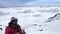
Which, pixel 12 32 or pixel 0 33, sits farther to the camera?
pixel 0 33

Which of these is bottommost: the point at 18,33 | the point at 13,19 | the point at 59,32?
the point at 59,32

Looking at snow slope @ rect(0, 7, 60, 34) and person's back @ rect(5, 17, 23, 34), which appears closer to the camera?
person's back @ rect(5, 17, 23, 34)

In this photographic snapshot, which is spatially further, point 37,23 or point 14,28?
→ point 37,23

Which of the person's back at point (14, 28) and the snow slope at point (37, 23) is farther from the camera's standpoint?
the snow slope at point (37, 23)

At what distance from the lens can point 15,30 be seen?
3656 millimetres

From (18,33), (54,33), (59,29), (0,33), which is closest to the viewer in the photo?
(18,33)

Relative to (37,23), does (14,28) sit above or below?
above

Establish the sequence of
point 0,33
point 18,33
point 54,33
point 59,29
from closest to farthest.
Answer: point 18,33 → point 0,33 → point 54,33 → point 59,29

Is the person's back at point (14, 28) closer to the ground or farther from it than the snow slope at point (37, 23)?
farther from it

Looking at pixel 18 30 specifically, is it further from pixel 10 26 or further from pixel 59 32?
pixel 59 32

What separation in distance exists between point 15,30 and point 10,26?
118 mm

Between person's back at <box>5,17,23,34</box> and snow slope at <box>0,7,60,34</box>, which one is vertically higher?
person's back at <box>5,17,23,34</box>

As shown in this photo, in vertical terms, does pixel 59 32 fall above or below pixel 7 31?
below

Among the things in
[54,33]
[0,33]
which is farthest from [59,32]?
[0,33]
